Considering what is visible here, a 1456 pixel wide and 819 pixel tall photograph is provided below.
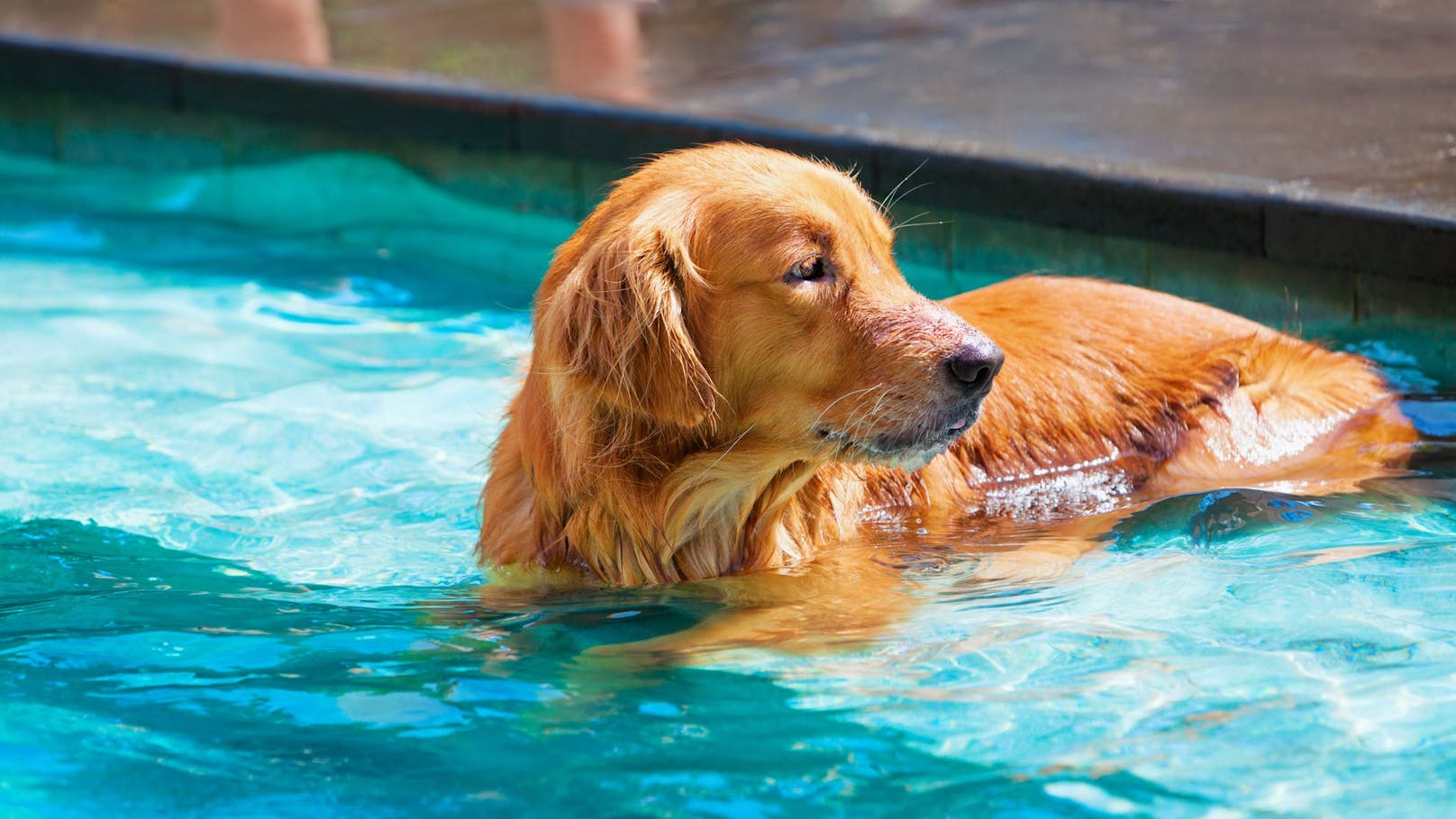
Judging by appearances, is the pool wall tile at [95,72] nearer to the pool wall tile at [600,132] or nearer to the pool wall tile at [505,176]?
the pool wall tile at [505,176]

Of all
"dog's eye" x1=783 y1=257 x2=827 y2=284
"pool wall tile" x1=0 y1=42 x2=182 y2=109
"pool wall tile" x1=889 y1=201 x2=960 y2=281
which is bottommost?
"dog's eye" x1=783 y1=257 x2=827 y2=284

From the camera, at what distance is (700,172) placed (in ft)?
14.5

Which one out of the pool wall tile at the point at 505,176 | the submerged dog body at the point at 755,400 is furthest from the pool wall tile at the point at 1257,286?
the pool wall tile at the point at 505,176

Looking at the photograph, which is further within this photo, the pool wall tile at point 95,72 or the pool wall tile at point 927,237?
the pool wall tile at point 95,72

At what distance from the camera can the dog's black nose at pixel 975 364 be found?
4195 mm

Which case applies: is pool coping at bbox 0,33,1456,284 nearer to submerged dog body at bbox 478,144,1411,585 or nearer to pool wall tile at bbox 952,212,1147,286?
pool wall tile at bbox 952,212,1147,286

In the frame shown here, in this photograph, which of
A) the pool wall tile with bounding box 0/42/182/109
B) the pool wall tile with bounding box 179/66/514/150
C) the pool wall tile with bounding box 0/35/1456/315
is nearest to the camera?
the pool wall tile with bounding box 0/35/1456/315

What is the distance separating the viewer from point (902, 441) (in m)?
4.29

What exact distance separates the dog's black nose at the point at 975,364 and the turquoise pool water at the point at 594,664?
24.9 inches

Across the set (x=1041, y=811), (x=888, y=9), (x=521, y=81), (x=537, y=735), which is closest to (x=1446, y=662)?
(x=1041, y=811)

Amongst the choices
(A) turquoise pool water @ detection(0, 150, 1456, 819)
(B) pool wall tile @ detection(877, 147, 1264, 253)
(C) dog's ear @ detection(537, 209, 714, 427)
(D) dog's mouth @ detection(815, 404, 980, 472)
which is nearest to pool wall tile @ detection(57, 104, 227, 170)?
(A) turquoise pool water @ detection(0, 150, 1456, 819)

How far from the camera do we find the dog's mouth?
428cm

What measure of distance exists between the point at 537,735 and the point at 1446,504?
282 cm

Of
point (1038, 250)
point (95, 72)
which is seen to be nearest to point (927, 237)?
point (1038, 250)
